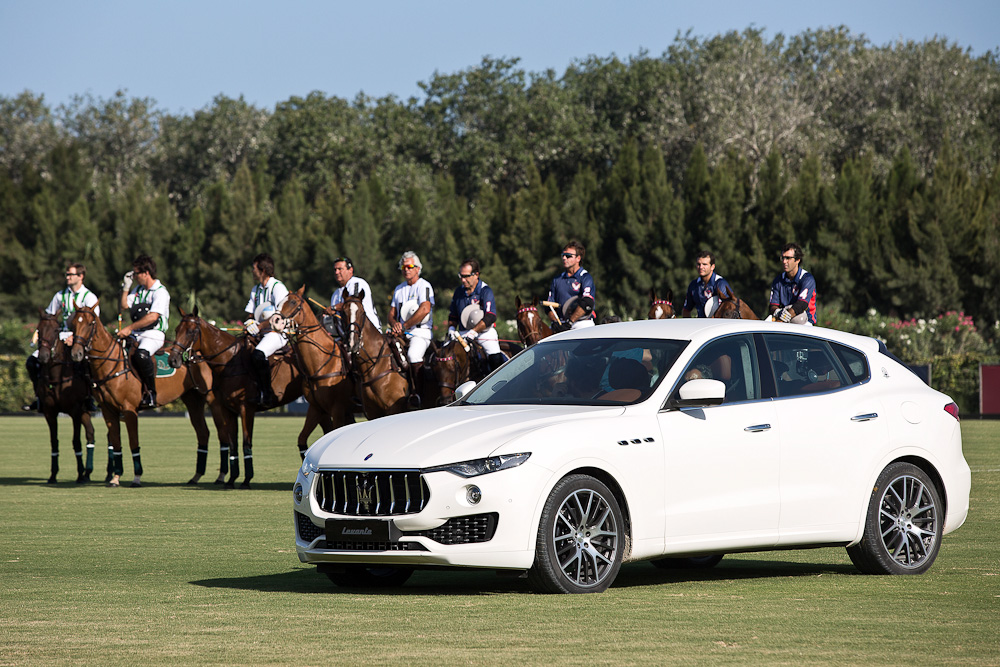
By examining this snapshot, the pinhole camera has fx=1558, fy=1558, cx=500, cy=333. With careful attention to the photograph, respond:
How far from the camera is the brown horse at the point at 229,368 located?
21.1 meters

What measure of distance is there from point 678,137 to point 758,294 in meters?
18.1

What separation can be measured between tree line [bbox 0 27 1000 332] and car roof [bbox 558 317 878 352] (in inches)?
1656

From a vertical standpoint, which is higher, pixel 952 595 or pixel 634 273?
pixel 634 273

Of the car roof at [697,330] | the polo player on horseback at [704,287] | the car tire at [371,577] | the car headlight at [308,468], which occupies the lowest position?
the car tire at [371,577]

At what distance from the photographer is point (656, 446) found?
377 inches

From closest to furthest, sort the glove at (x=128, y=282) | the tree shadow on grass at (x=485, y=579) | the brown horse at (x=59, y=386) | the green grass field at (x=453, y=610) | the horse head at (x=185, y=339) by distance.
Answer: the green grass field at (x=453, y=610)
the tree shadow on grass at (x=485, y=579)
the horse head at (x=185, y=339)
the brown horse at (x=59, y=386)
the glove at (x=128, y=282)

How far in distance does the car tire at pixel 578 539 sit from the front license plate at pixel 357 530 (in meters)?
0.90

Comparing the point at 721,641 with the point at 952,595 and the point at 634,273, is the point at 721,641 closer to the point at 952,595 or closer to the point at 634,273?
the point at 952,595

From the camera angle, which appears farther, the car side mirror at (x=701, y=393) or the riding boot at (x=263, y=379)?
the riding boot at (x=263, y=379)

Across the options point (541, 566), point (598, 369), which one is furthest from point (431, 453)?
point (598, 369)

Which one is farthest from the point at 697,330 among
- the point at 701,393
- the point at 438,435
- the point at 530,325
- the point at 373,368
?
the point at 530,325

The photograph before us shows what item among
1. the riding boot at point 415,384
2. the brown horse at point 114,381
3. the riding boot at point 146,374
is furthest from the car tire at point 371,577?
the riding boot at point 146,374

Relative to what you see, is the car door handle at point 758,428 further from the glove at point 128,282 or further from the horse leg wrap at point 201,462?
the glove at point 128,282

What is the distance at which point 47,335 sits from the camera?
70.6ft
